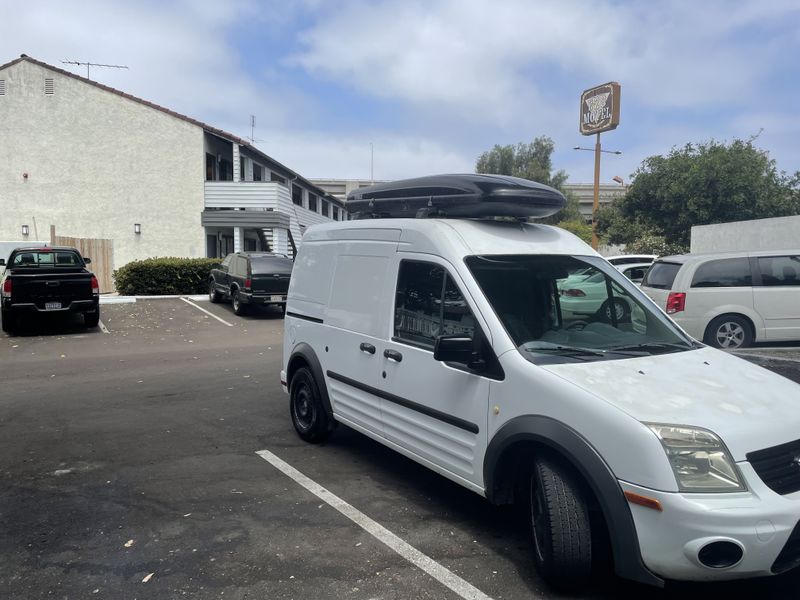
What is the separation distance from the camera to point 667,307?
9.79m

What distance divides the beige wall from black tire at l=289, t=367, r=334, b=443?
21.2 meters

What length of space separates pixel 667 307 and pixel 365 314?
6.54 metres

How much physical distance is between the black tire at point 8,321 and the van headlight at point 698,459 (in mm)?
13901

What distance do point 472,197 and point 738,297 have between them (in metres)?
6.90

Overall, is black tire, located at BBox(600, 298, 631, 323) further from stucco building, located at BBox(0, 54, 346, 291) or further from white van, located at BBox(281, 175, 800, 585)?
stucco building, located at BBox(0, 54, 346, 291)

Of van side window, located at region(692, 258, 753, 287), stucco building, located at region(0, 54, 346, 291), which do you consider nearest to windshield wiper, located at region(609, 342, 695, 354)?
van side window, located at region(692, 258, 753, 287)

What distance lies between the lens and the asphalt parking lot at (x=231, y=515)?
3.35 meters

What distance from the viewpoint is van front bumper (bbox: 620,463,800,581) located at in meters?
2.72

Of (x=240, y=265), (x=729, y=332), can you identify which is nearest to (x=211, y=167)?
(x=240, y=265)

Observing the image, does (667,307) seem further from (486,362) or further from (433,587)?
(433,587)

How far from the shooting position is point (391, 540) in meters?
3.86

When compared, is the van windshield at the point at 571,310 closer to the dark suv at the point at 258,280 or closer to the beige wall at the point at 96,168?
the dark suv at the point at 258,280

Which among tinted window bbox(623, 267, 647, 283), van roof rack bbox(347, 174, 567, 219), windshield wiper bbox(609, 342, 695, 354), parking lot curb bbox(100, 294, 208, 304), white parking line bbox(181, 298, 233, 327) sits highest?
van roof rack bbox(347, 174, 567, 219)

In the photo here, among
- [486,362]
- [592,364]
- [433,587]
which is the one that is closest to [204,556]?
[433,587]
